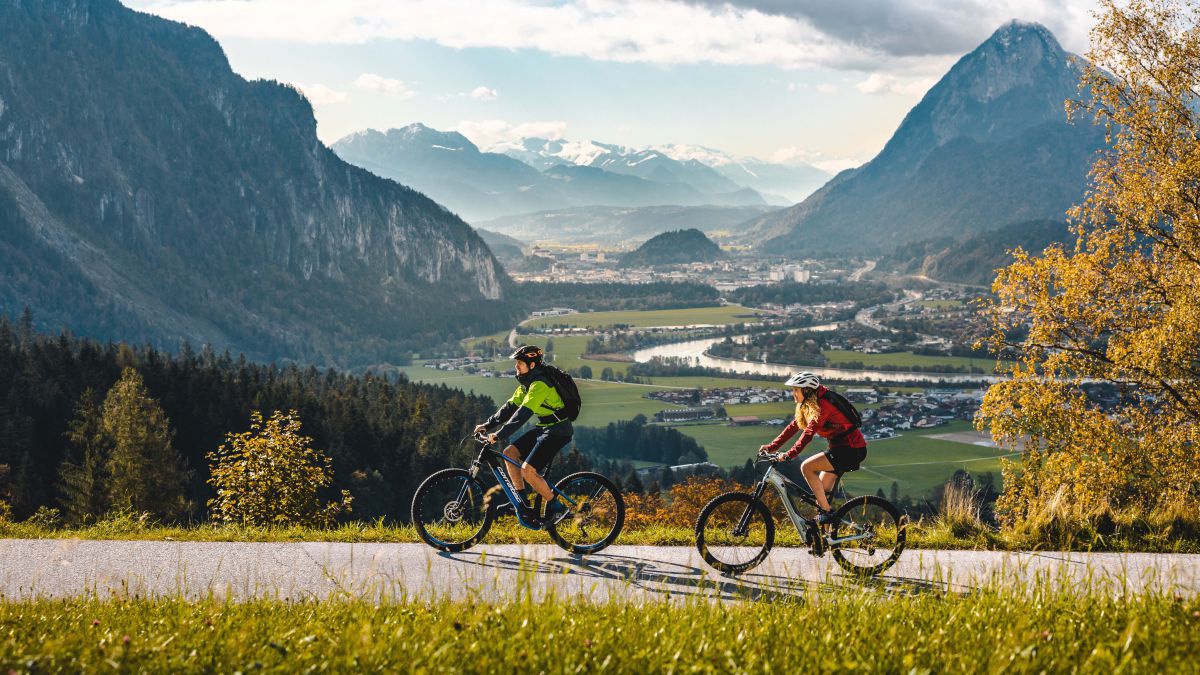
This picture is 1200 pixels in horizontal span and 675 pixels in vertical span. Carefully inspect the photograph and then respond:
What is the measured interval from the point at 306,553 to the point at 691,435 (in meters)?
108

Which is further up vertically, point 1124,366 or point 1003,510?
point 1124,366

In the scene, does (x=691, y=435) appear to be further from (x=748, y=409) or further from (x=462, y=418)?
(x=462, y=418)

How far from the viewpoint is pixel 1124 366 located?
784 inches

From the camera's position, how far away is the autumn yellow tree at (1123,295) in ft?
66.2

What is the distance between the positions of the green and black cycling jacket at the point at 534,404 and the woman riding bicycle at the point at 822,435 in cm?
263

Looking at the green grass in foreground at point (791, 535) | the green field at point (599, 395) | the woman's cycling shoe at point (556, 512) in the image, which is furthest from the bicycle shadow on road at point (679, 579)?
the green field at point (599, 395)

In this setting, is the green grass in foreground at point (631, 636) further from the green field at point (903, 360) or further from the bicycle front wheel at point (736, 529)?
the green field at point (903, 360)

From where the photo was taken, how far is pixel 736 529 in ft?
36.1

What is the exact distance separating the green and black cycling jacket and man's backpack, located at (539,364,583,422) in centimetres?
5

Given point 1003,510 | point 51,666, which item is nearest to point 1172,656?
point 51,666

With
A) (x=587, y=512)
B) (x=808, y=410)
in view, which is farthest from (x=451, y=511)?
(x=808, y=410)

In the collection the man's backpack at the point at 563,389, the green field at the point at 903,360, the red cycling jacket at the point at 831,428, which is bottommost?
the red cycling jacket at the point at 831,428

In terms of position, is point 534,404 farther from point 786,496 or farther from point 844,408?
point 844,408

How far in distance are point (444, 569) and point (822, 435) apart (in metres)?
4.73
